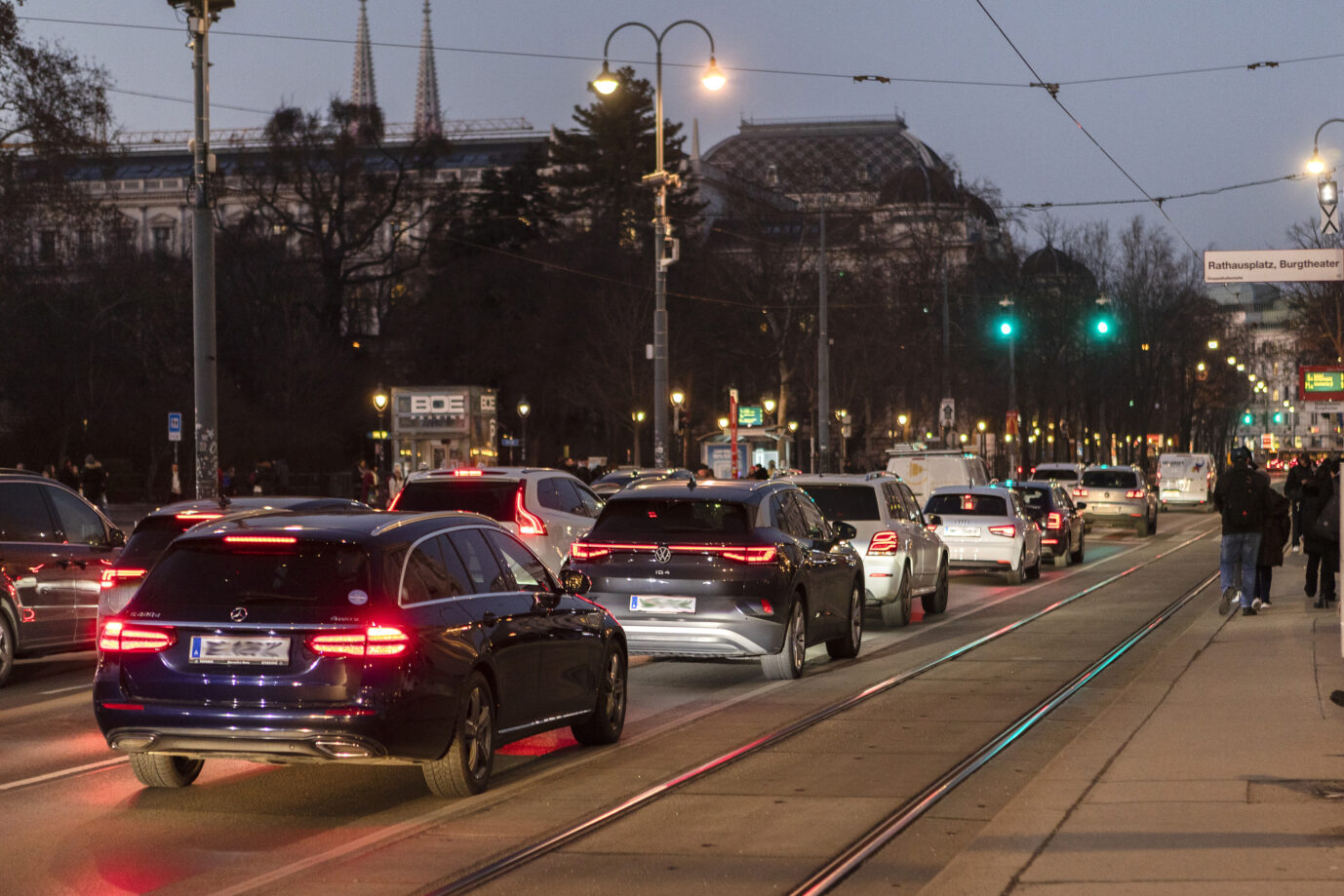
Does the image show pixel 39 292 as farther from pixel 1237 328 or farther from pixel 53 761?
pixel 1237 328

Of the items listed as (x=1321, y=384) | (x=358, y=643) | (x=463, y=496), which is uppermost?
(x=1321, y=384)

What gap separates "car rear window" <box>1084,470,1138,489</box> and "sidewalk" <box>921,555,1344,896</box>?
31475 millimetres

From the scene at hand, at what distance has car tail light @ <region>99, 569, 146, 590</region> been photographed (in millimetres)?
14156

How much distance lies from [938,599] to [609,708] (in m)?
11.7

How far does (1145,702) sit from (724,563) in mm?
3387

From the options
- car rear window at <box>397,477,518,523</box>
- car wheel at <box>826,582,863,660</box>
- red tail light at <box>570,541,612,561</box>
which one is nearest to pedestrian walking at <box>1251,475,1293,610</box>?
car wheel at <box>826,582,863,660</box>

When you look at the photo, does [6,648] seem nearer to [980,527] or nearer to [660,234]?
[980,527]

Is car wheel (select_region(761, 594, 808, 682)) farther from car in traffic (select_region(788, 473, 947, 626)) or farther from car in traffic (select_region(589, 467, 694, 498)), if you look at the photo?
car in traffic (select_region(589, 467, 694, 498))

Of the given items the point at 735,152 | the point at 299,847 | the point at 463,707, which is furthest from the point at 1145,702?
the point at 735,152

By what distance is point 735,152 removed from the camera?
144m

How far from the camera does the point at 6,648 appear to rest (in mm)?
15164

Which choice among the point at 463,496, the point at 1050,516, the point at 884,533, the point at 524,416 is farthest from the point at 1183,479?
the point at 463,496

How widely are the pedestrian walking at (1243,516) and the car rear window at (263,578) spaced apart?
12495 millimetres

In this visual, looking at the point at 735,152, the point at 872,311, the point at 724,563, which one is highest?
the point at 735,152
